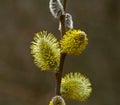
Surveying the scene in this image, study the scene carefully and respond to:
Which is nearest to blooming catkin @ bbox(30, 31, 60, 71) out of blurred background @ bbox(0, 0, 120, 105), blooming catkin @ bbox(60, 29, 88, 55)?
blooming catkin @ bbox(60, 29, 88, 55)

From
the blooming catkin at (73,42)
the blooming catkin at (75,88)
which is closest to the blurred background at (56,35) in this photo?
the blooming catkin at (75,88)

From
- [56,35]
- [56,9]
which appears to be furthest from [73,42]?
[56,35]

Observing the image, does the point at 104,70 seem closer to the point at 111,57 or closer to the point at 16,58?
the point at 111,57

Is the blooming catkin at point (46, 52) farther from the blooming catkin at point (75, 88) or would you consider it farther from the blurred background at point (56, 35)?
the blurred background at point (56, 35)

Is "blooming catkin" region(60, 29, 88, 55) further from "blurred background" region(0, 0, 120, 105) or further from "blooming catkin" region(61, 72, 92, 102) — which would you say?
"blurred background" region(0, 0, 120, 105)

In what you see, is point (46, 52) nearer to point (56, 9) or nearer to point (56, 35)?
point (56, 9)

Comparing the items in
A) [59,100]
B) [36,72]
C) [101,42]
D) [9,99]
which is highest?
[101,42]

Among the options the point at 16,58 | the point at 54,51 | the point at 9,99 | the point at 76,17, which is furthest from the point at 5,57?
the point at 54,51
